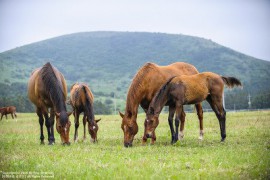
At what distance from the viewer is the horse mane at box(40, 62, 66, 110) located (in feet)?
45.9

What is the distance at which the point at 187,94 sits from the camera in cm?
1415

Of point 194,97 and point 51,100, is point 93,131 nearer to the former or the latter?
point 51,100

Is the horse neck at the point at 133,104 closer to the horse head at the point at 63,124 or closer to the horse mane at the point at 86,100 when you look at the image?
the horse head at the point at 63,124

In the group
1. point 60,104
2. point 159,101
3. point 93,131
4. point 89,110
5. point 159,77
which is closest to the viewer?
point 159,101

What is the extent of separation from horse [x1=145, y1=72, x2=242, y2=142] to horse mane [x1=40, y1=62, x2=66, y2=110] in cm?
344

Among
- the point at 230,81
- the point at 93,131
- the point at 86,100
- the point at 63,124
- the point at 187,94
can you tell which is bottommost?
the point at 93,131

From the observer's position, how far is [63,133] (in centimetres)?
1348

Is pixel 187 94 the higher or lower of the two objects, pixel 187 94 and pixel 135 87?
the lower

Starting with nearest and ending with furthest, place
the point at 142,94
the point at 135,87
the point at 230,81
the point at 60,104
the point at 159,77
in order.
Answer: the point at 60,104 → the point at 135,87 → the point at 142,94 → the point at 159,77 → the point at 230,81

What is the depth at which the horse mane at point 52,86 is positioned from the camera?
1398 cm

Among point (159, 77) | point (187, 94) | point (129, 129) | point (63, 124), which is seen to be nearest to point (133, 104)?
point (129, 129)

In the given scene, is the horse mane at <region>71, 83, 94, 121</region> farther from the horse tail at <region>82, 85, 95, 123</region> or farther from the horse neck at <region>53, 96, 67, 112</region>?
the horse neck at <region>53, 96, 67, 112</region>

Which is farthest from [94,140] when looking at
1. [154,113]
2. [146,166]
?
[146,166]

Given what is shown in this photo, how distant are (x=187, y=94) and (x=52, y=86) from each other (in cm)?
523
